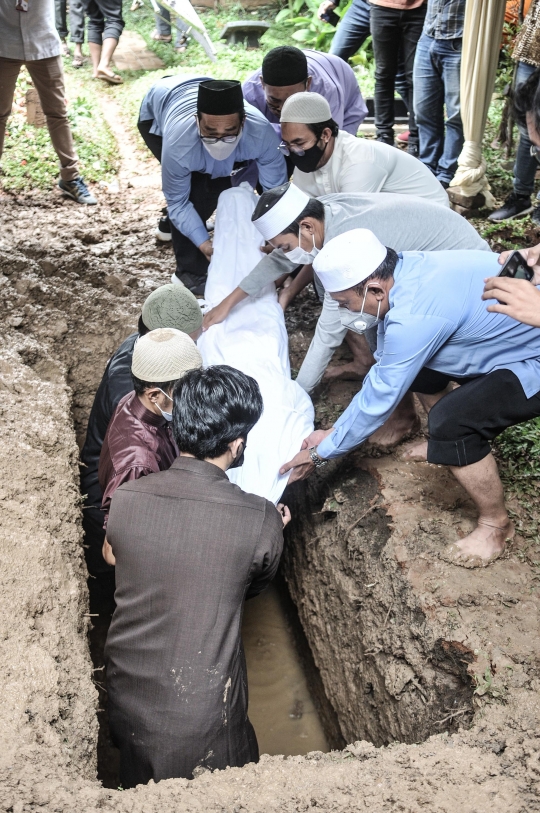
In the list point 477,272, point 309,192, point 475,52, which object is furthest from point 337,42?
point 477,272

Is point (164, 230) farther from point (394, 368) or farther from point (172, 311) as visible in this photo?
point (394, 368)

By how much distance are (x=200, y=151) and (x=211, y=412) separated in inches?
96.6

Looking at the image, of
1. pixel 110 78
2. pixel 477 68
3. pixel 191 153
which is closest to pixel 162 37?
pixel 110 78

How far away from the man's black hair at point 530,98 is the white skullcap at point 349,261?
26.9 inches

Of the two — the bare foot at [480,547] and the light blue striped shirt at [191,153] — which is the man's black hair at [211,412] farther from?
the light blue striped shirt at [191,153]

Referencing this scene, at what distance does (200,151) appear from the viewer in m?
3.98

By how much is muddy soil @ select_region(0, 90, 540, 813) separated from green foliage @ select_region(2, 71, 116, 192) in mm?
2399

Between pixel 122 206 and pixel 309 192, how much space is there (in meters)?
2.77

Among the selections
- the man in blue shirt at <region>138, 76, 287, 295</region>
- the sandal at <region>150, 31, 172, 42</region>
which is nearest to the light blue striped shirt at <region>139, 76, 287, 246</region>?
the man in blue shirt at <region>138, 76, 287, 295</region>

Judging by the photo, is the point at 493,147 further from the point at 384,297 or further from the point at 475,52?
the point at 384,297

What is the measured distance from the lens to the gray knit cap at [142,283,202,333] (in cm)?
297

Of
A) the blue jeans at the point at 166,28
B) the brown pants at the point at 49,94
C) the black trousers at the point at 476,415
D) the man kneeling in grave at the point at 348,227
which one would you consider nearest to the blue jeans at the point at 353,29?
the brown pants at the point at 49,94

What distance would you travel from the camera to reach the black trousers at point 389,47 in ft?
17.2

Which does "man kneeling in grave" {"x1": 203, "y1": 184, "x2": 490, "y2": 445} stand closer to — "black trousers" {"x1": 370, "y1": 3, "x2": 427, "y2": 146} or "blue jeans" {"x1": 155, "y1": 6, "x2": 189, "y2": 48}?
"black trousers" {"x1": 370, "y1": 3, "x2": 427, "y2": 146}
